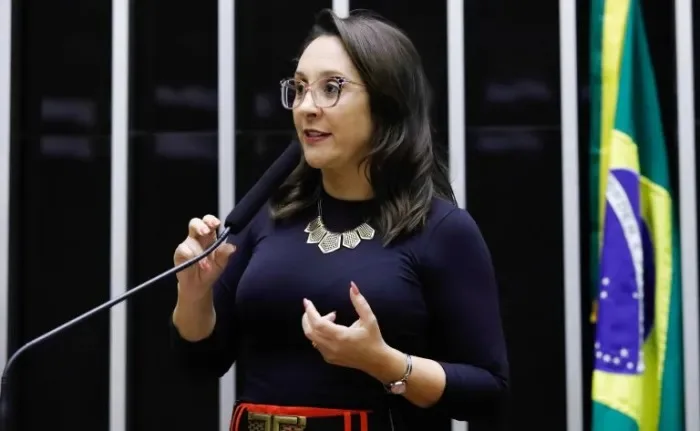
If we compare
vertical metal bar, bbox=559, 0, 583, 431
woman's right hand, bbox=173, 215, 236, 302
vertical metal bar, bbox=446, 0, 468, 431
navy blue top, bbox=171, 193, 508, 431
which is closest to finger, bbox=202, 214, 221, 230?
woman's right hand, bbox=173, 215, 236, 302

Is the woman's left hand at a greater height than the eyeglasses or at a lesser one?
lesser

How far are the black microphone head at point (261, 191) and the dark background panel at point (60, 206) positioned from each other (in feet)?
7.33

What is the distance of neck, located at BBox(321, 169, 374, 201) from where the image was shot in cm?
182

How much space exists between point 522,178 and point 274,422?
7.37 feet

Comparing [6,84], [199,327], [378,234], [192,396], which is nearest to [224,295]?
[199,327]

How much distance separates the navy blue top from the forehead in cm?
29

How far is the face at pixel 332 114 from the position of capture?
5.76ft

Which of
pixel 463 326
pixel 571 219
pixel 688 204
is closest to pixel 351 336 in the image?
pixel 463 326

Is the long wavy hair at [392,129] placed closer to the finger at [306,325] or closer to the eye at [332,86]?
the eye at [332,86]

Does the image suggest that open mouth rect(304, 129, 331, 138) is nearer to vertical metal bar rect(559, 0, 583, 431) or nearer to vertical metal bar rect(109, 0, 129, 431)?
vertical metal bar rect(559, 0, 583, 431)

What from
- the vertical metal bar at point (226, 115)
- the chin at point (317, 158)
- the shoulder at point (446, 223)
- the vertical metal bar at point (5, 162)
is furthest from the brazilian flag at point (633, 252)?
the vertical metal bar at point (5, 162)

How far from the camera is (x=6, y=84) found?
3.92 meters

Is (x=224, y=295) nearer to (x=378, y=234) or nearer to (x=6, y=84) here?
(x=378, y=234)

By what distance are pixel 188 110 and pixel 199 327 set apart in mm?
2208
